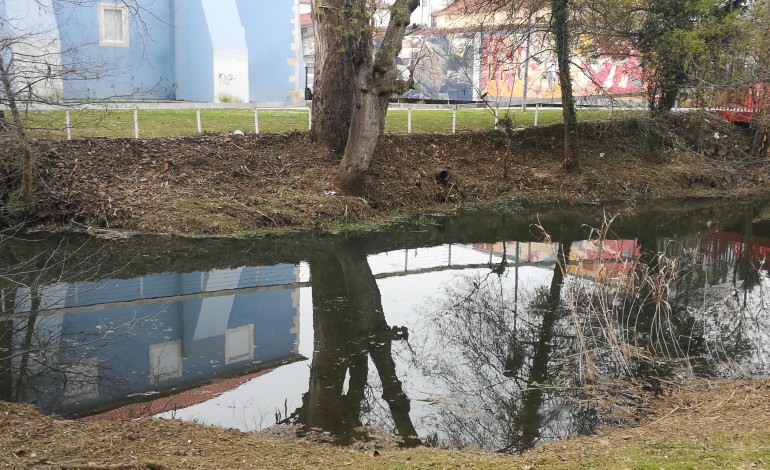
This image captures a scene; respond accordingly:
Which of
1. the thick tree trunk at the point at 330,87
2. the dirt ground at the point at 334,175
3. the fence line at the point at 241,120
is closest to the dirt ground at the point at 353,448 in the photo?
the dirt ground at the point at 334,175

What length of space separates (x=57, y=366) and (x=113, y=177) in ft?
27.0

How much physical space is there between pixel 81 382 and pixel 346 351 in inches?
116

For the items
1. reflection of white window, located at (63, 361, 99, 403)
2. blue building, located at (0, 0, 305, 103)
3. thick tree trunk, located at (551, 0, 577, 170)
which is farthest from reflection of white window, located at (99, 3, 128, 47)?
reflection of white window, located at (63, 361, 99, 403)

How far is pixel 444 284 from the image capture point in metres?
12.3

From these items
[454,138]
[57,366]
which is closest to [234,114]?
[454,138]

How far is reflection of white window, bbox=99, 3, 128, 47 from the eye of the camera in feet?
74.5

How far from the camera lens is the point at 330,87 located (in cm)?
1805

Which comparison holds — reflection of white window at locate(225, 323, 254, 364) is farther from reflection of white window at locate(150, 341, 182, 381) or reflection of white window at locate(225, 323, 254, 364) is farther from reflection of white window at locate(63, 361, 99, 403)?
reflection of white window at locate(63, 361, 99, 403)

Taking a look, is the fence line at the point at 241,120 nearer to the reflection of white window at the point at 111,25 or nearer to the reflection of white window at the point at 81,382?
the reflection of white window at the point at 111,25

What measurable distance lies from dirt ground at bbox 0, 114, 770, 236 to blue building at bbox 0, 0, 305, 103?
22.1 ft

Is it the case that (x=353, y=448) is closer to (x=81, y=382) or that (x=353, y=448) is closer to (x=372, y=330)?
(x=81, y=382)

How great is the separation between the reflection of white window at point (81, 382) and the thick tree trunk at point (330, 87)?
10765 millimetres

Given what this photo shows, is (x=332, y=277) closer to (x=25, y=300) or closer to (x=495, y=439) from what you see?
(x=25, y=300)

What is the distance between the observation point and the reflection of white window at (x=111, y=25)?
22.7 metres
